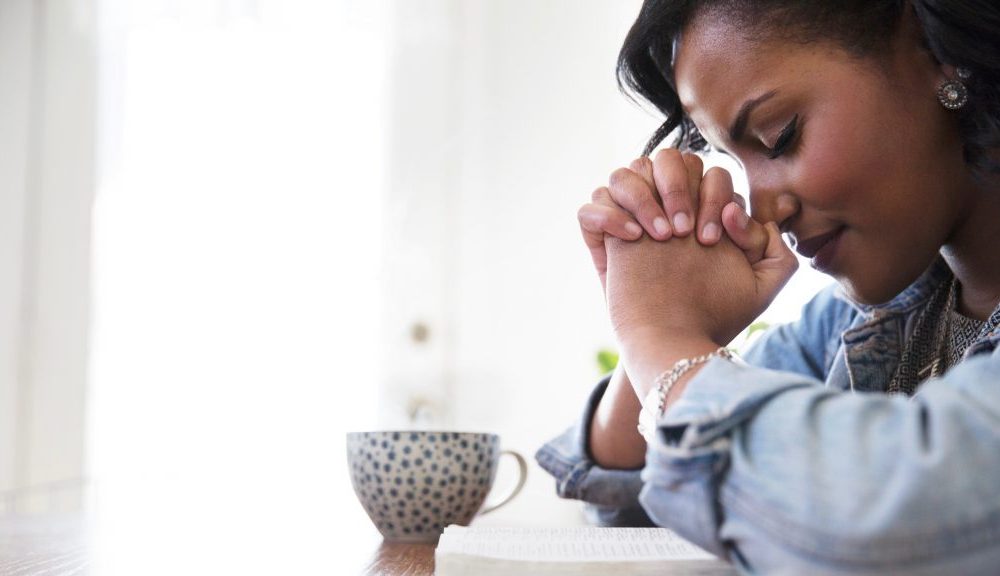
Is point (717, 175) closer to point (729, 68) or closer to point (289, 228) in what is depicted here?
point (729, 68)

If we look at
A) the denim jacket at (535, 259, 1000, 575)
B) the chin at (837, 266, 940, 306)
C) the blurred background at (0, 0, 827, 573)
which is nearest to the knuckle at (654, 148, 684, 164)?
the chin at (837, 266, 940, 306)

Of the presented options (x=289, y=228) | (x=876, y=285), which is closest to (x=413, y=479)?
(x=876, y=285)

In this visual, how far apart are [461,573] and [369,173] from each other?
2060mm

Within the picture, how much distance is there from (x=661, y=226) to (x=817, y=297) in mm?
508

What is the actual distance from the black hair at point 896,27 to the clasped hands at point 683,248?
136 mm

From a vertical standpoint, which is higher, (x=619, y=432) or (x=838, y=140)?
(x=838, y=140)

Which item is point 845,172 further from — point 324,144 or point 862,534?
point 324,144

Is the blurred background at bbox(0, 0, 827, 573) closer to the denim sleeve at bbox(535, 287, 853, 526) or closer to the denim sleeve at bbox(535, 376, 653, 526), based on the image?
the denim sleeve at bbox(535, 287, 853, 526)

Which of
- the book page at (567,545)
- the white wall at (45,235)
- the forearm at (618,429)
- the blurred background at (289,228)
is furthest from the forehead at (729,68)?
the white wall at (45,235)

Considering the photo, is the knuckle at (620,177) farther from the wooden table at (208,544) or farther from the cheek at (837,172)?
the wooden table at (208,544)

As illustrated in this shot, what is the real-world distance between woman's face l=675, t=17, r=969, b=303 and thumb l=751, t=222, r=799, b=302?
71mm

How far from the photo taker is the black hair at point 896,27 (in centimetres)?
74

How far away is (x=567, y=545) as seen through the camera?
0.54 m

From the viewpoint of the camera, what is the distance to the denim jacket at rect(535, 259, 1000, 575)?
37cm
